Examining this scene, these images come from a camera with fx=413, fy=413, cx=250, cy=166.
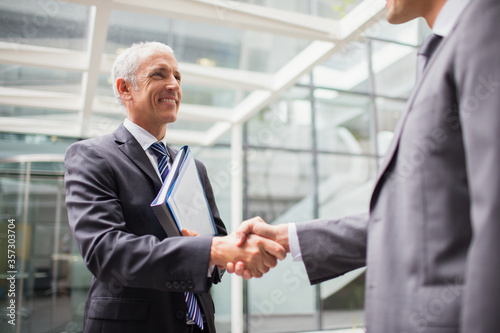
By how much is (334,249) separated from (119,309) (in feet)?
3.01

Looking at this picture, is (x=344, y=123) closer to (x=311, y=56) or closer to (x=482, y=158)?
(x=311, y=56)

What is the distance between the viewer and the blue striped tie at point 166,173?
1.81 metres

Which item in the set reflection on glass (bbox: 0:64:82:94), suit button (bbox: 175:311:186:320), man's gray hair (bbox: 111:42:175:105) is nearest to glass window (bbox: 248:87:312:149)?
reflection on glass (bbox: 0:64:82:94)

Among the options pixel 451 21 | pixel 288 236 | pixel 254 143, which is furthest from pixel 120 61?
pixel 254 143

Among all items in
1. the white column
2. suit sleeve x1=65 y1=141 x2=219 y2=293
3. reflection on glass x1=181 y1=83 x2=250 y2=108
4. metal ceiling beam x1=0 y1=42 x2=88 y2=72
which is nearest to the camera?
suit sleeve x1=65 y1=141 x2=219 y2=293

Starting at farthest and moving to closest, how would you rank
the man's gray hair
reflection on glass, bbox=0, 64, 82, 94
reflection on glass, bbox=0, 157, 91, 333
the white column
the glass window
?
the glass window
the white column
reflection on glass, bbox=0, 157, 91, 333
reflection on glass, bbox=0, 64, 82, 94
the man's gray hair

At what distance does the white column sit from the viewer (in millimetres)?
6133

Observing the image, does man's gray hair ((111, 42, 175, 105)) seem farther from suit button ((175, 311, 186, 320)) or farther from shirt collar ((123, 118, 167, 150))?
suit button ((175, 311, 186, 320))

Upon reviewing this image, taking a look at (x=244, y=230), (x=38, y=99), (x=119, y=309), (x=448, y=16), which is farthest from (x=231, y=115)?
(x=448, y=16)

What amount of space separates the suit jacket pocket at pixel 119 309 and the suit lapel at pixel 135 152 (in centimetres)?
49

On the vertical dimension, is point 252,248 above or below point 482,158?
below

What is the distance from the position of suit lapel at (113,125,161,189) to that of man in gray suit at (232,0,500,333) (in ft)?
3.21

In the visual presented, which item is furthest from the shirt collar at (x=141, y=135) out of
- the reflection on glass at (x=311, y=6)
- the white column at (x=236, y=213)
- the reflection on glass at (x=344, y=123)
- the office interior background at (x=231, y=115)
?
the reflection on glass at (x=344, y=123)

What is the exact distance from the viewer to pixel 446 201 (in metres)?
1.05
